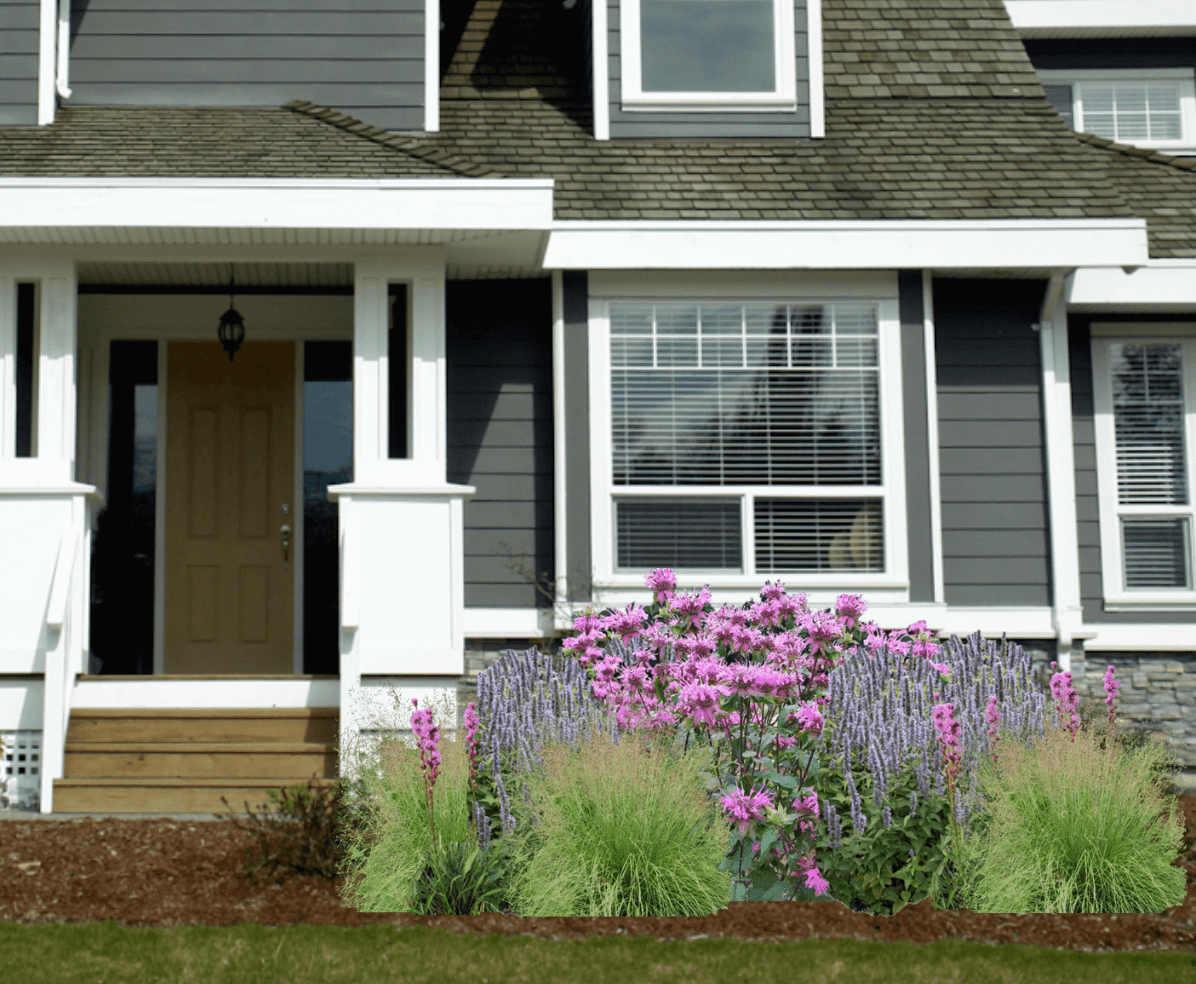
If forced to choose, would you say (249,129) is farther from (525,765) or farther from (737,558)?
(525,765)

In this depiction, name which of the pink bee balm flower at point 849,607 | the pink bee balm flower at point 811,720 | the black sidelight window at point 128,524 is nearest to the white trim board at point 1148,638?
the pink bee balm flower at point 849,607

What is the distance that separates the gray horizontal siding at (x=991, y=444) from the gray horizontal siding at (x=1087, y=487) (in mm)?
497

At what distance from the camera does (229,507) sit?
7.63m

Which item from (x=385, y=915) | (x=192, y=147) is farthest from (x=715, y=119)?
(x=385, y=915)

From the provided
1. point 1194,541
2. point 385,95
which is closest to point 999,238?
point 1194,541

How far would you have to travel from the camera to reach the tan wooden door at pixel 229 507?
296 inches

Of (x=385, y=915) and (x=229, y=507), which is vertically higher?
(x=229, y=507)

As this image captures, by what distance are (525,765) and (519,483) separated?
10.6 feet

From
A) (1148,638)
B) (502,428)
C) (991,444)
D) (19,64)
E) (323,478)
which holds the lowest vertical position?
(1148,638)

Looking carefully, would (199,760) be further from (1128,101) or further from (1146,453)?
(1128,101)

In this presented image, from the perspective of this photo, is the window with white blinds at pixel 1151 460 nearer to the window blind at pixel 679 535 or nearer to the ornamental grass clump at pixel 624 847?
the window blind at pixel 679 535

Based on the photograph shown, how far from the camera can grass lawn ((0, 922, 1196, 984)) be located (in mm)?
3156

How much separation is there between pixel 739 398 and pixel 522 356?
A: 1331 millimetres

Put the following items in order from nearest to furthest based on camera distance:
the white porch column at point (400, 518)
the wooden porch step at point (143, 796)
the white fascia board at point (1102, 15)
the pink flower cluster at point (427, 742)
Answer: the pink flower cluster at point (427, 742) → the wooden porch step at point (143, 796) → the white porch column at point (400, 518) → the white fascia board at point (1102, 15)
